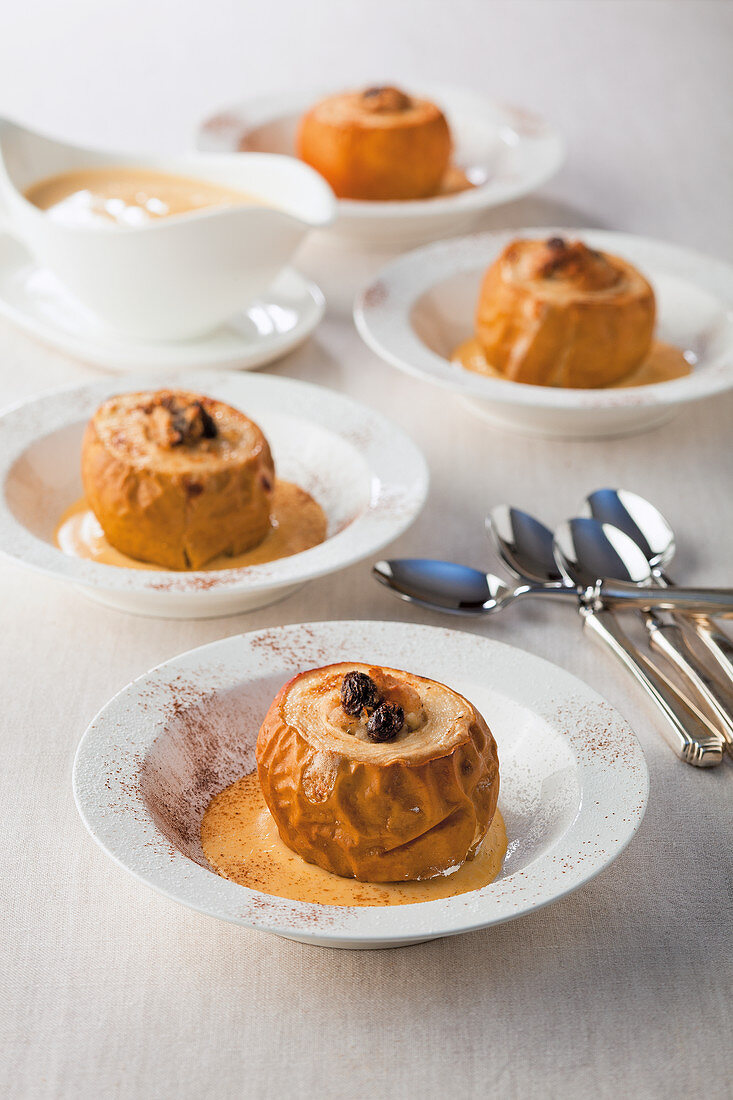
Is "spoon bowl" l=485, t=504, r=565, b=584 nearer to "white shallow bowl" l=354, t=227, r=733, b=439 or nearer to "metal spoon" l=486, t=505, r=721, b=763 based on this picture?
"metal spoon" l=486, t=505, r=721, b=763

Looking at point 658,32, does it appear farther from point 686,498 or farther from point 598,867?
point 598,867

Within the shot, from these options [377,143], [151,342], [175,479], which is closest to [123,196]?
[151,342]

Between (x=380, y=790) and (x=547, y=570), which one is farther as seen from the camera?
(x=547, y=570)

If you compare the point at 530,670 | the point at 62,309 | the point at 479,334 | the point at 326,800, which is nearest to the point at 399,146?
the point at 479,334

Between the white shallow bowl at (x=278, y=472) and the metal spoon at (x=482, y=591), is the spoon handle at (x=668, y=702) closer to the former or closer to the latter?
the metal spoon at (x=482, y=591)

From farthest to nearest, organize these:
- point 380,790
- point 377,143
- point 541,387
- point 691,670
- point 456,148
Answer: point 456,148, point 377,143, point 541,387, point 691,670, point 380,790

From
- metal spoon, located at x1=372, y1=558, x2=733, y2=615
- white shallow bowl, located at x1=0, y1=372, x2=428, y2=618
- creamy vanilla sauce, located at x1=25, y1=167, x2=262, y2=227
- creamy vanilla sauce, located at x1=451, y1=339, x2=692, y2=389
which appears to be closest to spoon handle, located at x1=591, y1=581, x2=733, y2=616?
metal spoon, located at x1=372, y1=558, x2=733, y2=615

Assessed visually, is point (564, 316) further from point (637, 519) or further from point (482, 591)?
point (482, 591)
